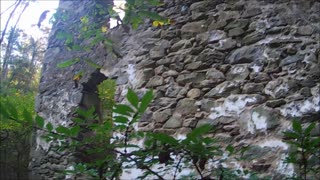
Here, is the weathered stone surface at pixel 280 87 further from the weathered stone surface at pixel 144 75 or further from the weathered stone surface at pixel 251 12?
the weathered stone surface at pixel 144 75

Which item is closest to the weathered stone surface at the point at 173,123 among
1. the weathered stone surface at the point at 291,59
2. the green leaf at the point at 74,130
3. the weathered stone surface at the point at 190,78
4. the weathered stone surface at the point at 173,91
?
the weathered stone surface at the point at 173,91

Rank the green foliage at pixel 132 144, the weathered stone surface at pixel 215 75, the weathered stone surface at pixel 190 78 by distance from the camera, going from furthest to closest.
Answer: the weathered stone surface at pixel 190 78 → the weathered stone surface at pixel 215 75 → the green foliage at pixel 132 144

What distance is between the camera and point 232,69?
2.64 meters

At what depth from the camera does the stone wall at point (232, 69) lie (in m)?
2.34

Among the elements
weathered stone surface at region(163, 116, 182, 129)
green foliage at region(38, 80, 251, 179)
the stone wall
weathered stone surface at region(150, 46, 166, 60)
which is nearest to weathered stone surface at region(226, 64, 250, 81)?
the stone wall

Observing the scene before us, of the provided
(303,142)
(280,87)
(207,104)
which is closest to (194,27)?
(207,104)

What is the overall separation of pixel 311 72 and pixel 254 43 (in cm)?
50

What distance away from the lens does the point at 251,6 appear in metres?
2.69

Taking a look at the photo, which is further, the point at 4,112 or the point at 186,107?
the point at 186,107

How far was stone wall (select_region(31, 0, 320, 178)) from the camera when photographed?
2338 mm

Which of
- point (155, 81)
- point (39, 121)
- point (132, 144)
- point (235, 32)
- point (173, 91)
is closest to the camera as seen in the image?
point (39, 121)

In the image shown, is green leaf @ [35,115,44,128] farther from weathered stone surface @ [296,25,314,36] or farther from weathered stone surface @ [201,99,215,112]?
weathered stone surface @ [296,25,314,36]

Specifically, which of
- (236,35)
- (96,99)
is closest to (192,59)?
(236,35)

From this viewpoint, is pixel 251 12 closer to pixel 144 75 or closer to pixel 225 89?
pixel 225 89
